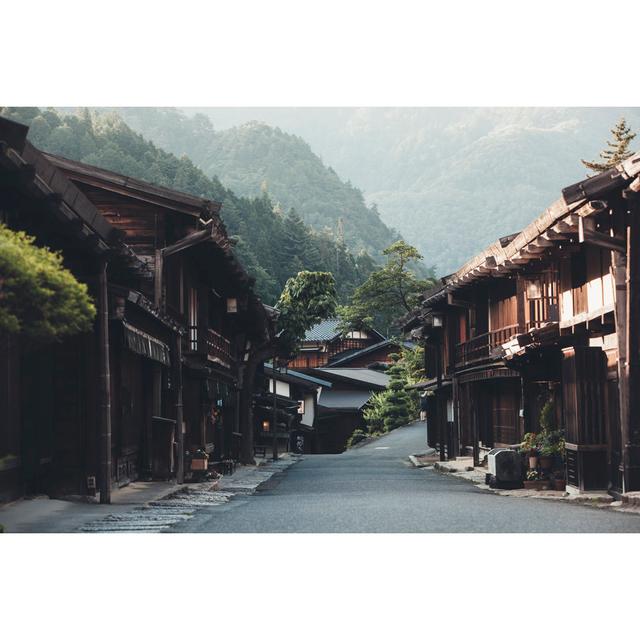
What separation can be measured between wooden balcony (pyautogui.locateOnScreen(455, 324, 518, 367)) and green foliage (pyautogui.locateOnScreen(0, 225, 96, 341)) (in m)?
20.0

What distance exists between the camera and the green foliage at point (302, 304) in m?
38.2

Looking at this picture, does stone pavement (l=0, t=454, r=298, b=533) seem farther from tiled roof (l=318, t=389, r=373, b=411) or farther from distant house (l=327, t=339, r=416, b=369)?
distant house (l=327, t=339, r=416, b=369)

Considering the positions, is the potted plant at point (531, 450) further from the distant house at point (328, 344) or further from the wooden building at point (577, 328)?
the distant house at point (328, 344)

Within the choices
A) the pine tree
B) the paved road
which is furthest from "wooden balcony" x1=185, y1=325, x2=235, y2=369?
the pine tree

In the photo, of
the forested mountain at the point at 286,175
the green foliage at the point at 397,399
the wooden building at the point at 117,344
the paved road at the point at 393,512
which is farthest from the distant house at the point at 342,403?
the paved road at the point at 393,512

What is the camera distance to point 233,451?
37.4 metres

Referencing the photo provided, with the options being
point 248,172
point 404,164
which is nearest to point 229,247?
point 248,172

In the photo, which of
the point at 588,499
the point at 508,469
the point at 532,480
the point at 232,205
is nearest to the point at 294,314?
the point at 508,469

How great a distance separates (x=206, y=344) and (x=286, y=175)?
2356 inches

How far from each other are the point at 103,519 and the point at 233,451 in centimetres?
2356

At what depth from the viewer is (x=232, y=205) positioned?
72.9m

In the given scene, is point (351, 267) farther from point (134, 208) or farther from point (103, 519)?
point (103, 519)

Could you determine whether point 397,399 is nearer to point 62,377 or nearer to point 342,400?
point 342,400

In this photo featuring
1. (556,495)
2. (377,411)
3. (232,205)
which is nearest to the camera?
(556,495)
